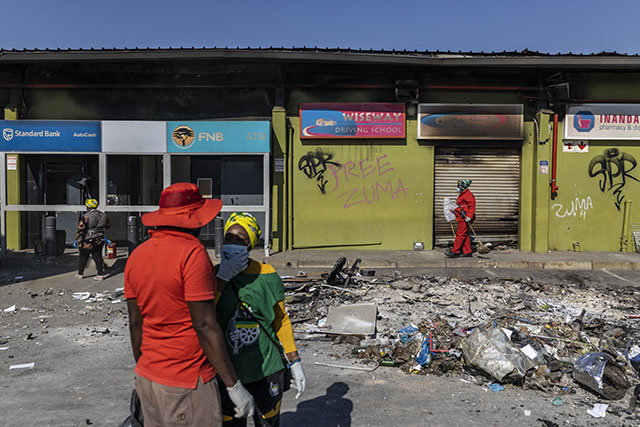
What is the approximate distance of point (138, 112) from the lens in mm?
12914

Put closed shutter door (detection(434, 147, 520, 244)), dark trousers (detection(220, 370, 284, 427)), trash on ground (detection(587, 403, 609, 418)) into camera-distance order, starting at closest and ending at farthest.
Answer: dark trousers (detection(220, 370, 284, 427)) → trash on ground (detection(587, 403, 609, 418)) → closed shutter door (detection(434, 147, 520, 244))

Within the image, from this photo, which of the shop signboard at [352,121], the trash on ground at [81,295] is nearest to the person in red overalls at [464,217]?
the shop signboard at [352,121]

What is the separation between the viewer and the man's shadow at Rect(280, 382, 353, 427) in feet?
A: 13.3

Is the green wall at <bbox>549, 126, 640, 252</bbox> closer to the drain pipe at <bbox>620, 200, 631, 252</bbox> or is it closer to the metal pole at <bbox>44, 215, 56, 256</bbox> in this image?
the drain pipe at <bbox>620, 200, 631, 252</bbox>

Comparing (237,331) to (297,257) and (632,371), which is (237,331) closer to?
(632,371)

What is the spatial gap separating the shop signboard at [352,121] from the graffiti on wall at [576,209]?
4.39 meters

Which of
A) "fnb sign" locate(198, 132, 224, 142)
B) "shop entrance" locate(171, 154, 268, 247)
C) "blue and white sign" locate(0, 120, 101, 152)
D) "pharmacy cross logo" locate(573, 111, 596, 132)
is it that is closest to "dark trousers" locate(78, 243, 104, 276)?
"blue and white sign" locate(0, 120, 101, 152)

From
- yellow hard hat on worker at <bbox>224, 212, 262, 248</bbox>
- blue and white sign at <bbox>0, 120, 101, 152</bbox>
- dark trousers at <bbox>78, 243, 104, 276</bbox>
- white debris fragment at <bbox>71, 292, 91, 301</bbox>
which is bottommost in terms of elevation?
white debris fragment at <bbox>71, 292, 91, 301</bbox>

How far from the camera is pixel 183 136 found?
1210cm

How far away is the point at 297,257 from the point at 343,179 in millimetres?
2495

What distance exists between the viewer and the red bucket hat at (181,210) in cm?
243

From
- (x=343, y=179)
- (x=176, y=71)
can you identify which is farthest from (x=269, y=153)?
(x=176, y=71)

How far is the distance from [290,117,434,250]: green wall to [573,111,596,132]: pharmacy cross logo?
3.65 m

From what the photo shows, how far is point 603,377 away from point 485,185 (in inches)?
349
